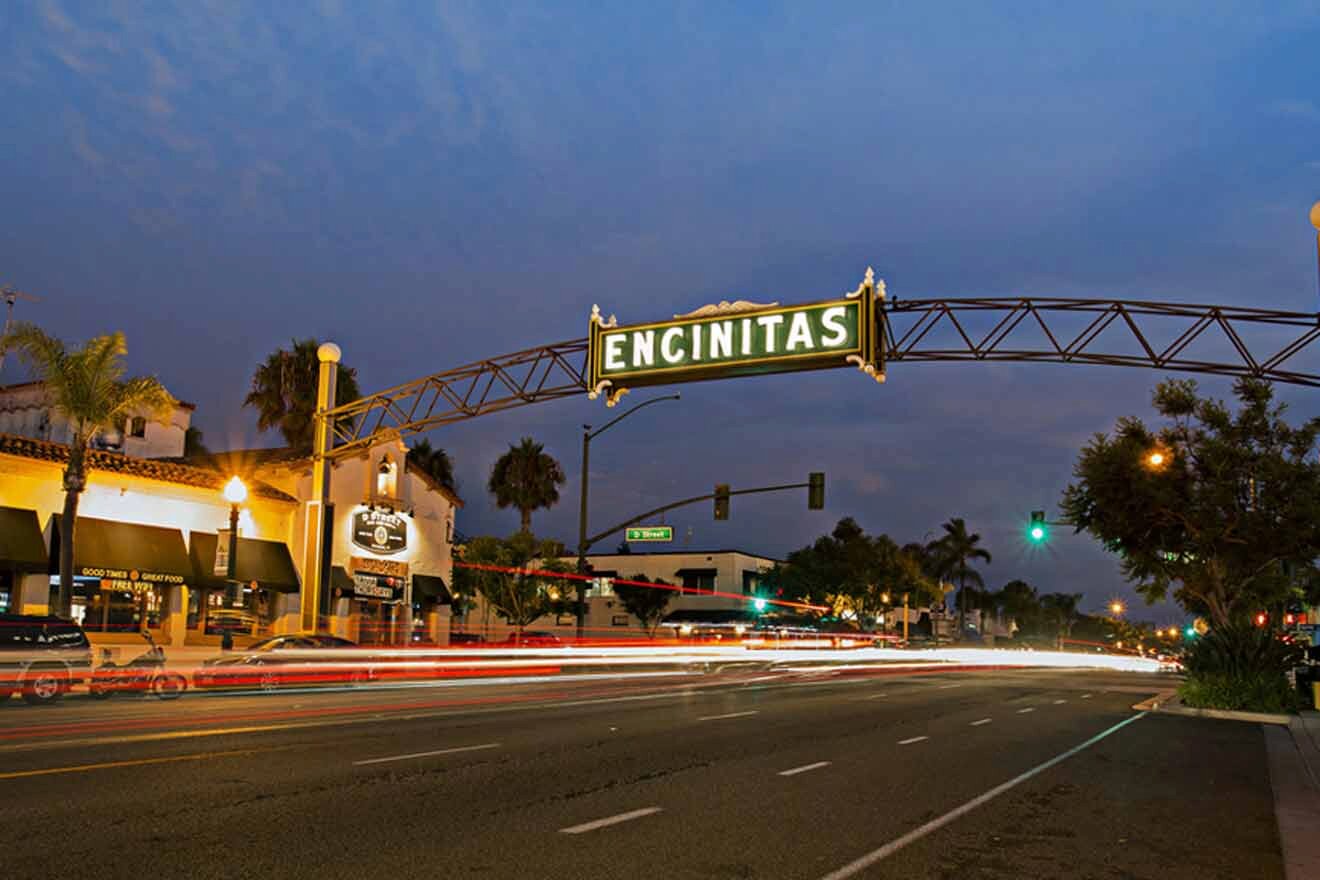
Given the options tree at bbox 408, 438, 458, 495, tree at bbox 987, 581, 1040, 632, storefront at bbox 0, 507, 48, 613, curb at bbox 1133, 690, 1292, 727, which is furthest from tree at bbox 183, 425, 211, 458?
tree at bbox 987, 581, 1040, 632

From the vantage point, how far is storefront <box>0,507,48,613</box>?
90.6 feet

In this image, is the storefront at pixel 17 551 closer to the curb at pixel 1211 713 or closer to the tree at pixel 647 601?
the curb at pixel 1211 713

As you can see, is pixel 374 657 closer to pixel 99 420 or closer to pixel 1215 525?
pixel 99 420

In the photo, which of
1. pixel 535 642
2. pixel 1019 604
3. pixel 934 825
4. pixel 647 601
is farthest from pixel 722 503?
pixel 1019 604

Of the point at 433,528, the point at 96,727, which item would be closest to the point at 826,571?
the point at 433,528

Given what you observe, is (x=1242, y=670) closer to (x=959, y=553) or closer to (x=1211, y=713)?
(x=1211, y=713)

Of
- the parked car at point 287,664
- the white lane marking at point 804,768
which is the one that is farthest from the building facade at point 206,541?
the white lane marking at point 804,768

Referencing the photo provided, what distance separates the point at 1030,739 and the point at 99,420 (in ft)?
75.6

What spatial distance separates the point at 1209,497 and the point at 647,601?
1923 inches

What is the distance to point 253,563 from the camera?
3509 centimetres

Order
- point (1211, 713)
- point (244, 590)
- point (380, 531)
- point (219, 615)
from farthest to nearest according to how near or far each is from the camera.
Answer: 1. point (380, 531)
2. point (244, 590)
3. point (219, 615)
4. point (1211, 713)

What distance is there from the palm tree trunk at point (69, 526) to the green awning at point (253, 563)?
18.2 ft

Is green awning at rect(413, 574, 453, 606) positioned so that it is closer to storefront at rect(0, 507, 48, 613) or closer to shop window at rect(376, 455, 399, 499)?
shop window at rect(376, 455, 399, 499)

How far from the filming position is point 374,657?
2970 cm
